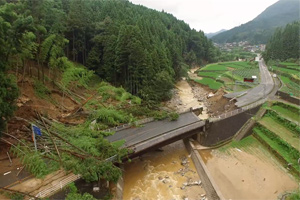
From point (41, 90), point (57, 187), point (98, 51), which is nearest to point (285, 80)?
point (98, 51)

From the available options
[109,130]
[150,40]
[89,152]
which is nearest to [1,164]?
[89,152]

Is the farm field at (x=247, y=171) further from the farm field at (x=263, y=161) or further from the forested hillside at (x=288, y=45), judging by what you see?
the forested hillside at (x=288, y=45)

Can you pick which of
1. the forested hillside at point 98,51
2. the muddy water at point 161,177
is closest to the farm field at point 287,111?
the muddy water at point 161,177

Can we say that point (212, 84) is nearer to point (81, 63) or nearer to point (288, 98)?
point (288, 98)

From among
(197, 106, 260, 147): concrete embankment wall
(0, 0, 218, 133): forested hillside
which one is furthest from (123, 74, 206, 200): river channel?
(0, 0, 218, 133): forested hillside

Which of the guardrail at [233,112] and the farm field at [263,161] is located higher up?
the guardrail at [233,112]

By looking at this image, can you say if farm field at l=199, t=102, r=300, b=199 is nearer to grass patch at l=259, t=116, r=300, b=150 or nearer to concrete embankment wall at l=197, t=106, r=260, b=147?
grass patch at l=259, t=116, r=300, b=150

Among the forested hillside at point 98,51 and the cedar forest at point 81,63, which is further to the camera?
the forested hillside at point 98,51
